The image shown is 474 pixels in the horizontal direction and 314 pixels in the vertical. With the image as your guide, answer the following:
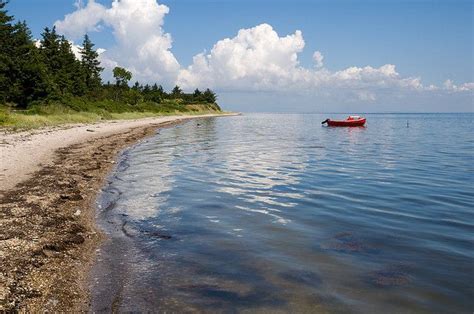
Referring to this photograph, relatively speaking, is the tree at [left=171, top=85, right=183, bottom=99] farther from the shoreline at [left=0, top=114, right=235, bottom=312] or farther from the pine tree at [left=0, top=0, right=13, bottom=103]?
the shoreline at [left=0, top=114, right=235, bottom=312]

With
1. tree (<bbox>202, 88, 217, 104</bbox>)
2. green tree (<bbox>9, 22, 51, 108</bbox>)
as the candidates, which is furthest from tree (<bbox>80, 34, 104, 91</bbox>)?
tree (<bbox>202, 88, 217, 104</bbox>)

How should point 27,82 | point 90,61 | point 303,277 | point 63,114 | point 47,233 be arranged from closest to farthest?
point 303,277 < point 47,233 < point 63,114 < point 27,82 < point 90,61

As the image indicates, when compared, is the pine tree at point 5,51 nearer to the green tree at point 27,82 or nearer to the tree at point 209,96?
the green tree at point 27,82

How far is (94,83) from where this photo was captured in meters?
89.3

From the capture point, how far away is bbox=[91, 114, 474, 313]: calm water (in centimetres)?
631

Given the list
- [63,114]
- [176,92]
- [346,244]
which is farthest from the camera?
[176,92]

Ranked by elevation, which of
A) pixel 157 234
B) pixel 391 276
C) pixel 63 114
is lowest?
pixel 391 276

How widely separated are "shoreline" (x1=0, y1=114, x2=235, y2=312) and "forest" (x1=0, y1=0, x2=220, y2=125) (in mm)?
24568

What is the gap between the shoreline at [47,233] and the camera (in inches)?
232

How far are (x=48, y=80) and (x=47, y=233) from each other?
172 feet

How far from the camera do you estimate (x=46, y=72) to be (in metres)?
57.2

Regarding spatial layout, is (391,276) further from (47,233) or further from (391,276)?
(47,233)

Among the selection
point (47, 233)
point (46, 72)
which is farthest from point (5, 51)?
point (47, 233)

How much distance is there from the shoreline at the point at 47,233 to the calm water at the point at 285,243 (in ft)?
1.40
